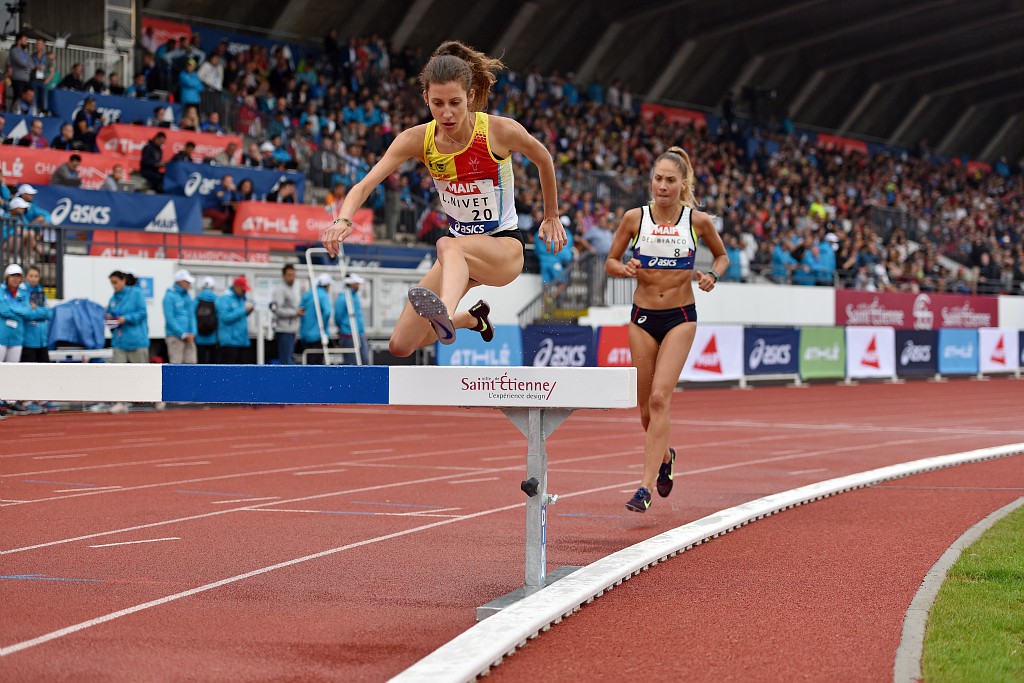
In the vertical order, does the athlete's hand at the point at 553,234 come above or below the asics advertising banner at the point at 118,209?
below

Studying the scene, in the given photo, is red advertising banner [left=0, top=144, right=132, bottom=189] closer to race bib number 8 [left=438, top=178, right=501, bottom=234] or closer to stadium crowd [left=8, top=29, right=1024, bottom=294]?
stadium crowd [left=8, top=29, right=1024, bottom=294]

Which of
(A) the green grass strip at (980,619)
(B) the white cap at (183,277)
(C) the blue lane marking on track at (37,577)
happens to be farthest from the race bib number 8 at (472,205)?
(B) the white cap at (183,277)

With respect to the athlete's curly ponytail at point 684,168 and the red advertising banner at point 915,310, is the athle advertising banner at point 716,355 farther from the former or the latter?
the athlete's curly ponytail at point 684,168

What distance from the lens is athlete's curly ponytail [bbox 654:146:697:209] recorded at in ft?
27.3

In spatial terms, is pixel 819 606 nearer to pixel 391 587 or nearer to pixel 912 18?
pixel 391 587

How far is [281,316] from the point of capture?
779 inches

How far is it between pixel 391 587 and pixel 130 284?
12950 mm

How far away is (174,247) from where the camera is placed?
20.3 m

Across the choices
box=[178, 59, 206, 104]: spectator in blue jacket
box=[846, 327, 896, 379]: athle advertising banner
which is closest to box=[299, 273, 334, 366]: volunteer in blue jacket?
box=[178, 59, 206, 104]: spectator in blue jacket

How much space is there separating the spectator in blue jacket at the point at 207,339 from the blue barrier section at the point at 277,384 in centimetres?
1395

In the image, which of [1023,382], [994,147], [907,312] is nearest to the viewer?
[1023,382]

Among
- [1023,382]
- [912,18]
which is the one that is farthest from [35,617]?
[912,18]

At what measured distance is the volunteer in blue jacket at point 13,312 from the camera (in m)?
16.3

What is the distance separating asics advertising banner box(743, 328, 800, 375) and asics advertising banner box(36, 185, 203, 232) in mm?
11672
